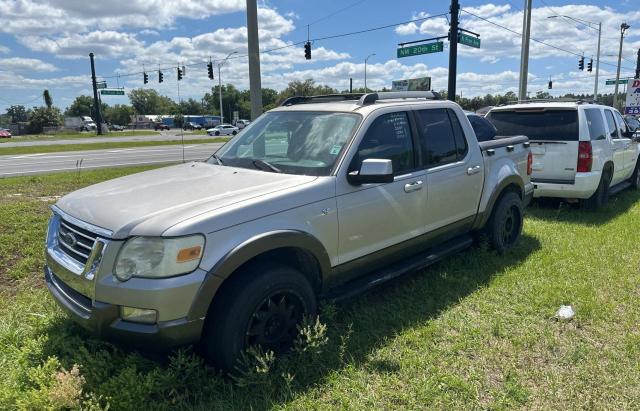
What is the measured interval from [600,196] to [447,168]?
191 inches

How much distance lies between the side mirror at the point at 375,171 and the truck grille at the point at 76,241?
Result: 1.81 metres

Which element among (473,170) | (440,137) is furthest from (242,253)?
(473,170)

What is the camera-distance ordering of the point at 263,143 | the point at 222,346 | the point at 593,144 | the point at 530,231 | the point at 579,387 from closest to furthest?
1. the point at 222,346
2. the point at 579,387
3. the point at 263,143
4. the point at 530,231
5. the point at 593,144

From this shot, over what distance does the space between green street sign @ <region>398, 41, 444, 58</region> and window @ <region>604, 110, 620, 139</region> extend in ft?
40.0

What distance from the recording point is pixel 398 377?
10.7 ft

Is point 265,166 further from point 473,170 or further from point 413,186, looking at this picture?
point 473,170

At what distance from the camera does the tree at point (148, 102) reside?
12850 cm

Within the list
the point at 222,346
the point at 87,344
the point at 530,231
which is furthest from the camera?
the point at 530,231

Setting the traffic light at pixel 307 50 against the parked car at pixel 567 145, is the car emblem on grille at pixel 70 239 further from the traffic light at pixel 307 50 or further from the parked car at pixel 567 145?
the traffic light at pixel 307 50

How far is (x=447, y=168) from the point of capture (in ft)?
15.3

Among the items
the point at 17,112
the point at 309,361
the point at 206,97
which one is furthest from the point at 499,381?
the point at 17,112

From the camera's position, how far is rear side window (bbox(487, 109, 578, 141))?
761cm

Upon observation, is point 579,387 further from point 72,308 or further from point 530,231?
point 530,231

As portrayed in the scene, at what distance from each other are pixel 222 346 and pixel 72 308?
0.97 metres
